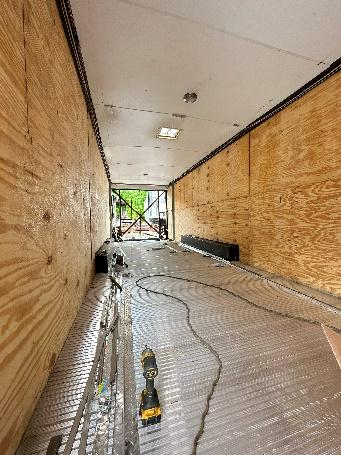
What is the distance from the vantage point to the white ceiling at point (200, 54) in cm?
178

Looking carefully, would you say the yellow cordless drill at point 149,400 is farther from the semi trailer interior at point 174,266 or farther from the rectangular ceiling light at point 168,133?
the rectangular ceiling light at point 168,133

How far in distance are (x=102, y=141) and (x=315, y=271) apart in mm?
4789

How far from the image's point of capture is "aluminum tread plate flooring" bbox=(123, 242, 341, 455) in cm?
90

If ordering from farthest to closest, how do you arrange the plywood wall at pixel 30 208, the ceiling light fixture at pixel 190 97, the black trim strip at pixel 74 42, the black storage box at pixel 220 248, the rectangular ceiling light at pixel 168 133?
the black storage box at pixel 220 248, the rectangular ceiling light at pixel 168 133, the ceiling light fixture at pixel 190 97, the black trim strip at pixel 74 42, the plywood wall at pixel 30 208

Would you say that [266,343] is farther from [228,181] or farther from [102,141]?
[102,141]

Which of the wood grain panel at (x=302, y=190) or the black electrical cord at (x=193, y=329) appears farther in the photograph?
the wood grain panel at (x=302, y=190)

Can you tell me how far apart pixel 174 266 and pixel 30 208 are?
3.35 meters

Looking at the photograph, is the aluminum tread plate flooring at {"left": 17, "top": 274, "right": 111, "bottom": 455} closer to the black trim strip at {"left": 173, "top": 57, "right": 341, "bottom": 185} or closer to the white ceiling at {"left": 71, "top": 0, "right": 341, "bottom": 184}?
the white ceiling at {"left": 71, "top": 0, "right": 341, "bottom": 184}

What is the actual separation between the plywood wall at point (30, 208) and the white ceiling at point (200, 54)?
62 centimetres

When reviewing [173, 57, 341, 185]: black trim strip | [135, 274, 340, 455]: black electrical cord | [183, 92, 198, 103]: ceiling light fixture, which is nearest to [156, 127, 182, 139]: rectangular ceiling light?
[183, 92, 198, 103]: ceiling light fixture

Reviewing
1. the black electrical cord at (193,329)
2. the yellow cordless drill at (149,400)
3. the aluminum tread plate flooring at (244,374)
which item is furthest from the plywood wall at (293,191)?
the yellow cordless drill at (149,400)

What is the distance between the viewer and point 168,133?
4.46 m

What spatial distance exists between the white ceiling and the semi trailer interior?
0.06 ft

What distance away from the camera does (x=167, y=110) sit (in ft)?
11.3
